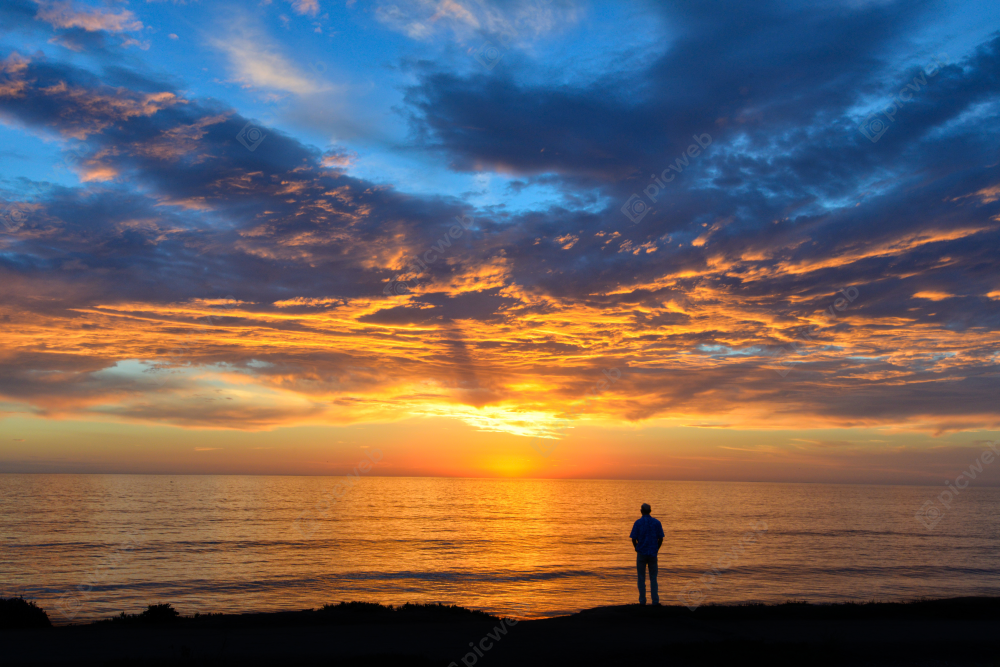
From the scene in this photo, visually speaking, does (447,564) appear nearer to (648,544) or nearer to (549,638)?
(648,544)

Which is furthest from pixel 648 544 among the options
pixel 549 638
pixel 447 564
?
pixel 447 564

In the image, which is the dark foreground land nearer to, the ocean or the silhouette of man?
the silhouette of man

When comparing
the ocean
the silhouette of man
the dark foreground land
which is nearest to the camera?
the dark foreground land

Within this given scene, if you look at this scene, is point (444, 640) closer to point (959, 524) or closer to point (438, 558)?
point (438, 558)

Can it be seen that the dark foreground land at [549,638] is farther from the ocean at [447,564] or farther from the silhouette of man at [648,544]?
the ocean at [447,564]

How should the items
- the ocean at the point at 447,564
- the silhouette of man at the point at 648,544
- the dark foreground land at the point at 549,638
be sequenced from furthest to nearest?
the ocean at the point at 447,564 < the silhouette of man at the point at 648,544 < the dark foreground land at the point at 549,638

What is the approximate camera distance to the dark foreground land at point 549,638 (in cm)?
1016

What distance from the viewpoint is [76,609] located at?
21844 mm

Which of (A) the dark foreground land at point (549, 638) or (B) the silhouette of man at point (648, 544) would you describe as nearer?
(A) the dark foreground land at point (549, 638)

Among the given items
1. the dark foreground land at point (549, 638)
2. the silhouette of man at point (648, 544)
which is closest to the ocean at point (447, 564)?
the silhouette of man at point (648, 544)

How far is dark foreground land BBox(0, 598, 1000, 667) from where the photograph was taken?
10164mm

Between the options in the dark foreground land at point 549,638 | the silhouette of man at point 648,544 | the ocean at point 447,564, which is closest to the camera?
the dark foreground land at point 549,638

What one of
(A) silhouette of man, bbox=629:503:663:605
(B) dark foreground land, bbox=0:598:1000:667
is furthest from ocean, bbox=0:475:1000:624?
(B) dark foreground land, bbox=0:598:1000:667

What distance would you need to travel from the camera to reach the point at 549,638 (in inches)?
463
